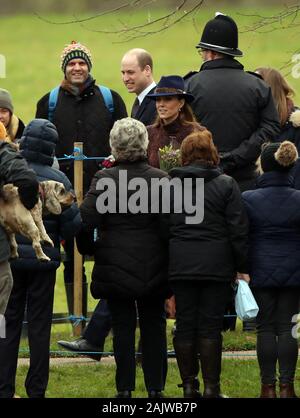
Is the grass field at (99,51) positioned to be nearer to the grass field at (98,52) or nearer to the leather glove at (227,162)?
the grass field at (98,52)

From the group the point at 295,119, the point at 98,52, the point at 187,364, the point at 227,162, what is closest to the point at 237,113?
the point at 227,162

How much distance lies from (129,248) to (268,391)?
1370mm

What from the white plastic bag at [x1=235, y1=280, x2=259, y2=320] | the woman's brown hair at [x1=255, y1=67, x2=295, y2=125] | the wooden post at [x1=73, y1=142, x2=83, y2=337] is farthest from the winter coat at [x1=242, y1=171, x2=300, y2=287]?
the wooden post at [x1=73, y1=142, x2=83, y2=337]

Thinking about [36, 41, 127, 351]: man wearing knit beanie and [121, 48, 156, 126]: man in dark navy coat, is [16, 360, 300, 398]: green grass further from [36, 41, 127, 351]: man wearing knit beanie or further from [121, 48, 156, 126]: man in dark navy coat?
[121, 48, 156, 126]: man in dark navy coat

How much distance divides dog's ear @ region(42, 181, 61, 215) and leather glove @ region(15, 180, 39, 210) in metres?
0.49

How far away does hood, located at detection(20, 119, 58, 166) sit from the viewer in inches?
382

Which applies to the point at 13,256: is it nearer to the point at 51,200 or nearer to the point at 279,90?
the point at 51,200

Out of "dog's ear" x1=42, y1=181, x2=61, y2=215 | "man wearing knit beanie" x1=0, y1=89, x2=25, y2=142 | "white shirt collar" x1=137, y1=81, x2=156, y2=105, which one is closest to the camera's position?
"dog's ear" x1=42, y1=181, x2=61, y2=215

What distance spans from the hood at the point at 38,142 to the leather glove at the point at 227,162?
1.87 m

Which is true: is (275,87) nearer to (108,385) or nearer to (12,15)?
(108,385)

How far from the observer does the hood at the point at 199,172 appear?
963 cm

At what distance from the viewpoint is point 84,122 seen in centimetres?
1241

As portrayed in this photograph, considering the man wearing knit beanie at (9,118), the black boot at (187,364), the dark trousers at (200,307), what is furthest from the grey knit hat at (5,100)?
the black boot at (187,364)
